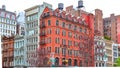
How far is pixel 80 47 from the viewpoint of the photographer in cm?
4600

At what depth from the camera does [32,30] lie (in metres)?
45.8

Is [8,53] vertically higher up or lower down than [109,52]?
higher up

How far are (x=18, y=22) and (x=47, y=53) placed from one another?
33004 millimetres

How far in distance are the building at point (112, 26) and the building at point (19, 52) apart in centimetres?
2733

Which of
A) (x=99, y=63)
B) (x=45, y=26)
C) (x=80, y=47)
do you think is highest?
(x=45, y=26)

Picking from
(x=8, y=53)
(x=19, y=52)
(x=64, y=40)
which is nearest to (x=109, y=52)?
(x=64, y=40)

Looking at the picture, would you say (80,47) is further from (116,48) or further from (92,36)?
(116,48)

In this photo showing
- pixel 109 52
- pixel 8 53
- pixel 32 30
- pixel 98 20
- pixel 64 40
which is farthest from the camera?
pixel 98 20

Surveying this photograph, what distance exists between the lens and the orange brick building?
139 feet

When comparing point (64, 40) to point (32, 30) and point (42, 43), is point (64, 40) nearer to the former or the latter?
point (42, 43)

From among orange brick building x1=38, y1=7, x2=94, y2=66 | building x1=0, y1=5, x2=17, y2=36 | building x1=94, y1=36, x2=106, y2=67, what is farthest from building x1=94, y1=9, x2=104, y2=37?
building x1=0, y1=5, x2=17, y2=36

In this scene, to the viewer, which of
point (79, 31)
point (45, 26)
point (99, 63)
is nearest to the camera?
point (45, 26)

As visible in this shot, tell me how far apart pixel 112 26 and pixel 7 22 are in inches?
1025

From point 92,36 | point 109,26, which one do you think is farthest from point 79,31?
point 109,26
